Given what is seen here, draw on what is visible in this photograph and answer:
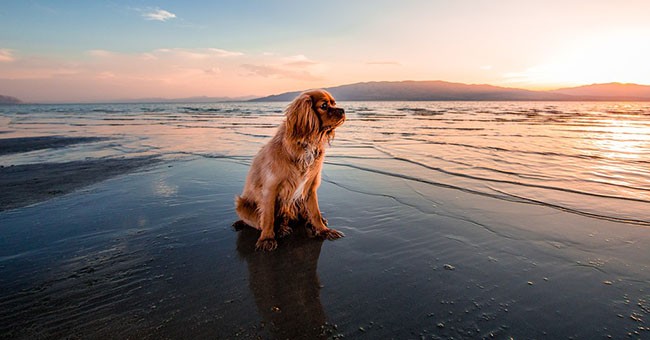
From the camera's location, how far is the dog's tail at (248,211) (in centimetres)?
411

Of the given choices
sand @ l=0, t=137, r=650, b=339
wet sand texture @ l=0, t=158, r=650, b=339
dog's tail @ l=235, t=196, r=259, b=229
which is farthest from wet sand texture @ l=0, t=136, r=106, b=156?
dog's tail @ l=235, t=196, r=259, b=229

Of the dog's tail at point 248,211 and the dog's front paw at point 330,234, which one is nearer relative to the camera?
the dog's front paw at point 330,234

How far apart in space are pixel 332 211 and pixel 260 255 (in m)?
1.72

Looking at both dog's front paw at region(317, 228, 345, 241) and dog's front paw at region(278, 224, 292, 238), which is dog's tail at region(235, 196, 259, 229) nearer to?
dog's front paw at region(278, 224, 292, 238)

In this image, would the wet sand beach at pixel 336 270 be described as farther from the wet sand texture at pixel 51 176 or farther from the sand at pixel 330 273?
the wet sand texture at pixel 51 176

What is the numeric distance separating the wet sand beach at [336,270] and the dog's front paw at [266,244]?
0.12 metres

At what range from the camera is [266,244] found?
3.68 m

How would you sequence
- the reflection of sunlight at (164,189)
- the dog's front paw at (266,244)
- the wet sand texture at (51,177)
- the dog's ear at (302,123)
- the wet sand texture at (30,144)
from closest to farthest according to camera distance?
the dog's front paw at (266,244) → the dog's ear at (302,123) → the wet sand texture at (51,177) → the reflection of sunlight at (164,189) → the wet sand texture at (30,144)

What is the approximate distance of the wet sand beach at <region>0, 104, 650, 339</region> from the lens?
2.26 meters

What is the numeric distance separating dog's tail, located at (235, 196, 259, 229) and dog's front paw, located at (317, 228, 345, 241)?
880 mm

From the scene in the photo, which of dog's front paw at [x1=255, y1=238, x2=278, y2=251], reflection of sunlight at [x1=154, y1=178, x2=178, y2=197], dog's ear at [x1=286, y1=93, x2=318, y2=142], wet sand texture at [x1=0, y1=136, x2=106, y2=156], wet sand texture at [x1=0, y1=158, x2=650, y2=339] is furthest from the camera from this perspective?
wet sand texture at [x1=0, y1=136, x2=106, y2=156]

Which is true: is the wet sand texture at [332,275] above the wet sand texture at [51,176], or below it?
below

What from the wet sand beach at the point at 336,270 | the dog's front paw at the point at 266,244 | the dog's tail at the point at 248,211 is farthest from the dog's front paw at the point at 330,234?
the dog's tail at the point at 248,211

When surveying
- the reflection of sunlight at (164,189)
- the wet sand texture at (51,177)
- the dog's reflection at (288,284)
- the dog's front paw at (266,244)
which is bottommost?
the dog's reflection at (288,284)
